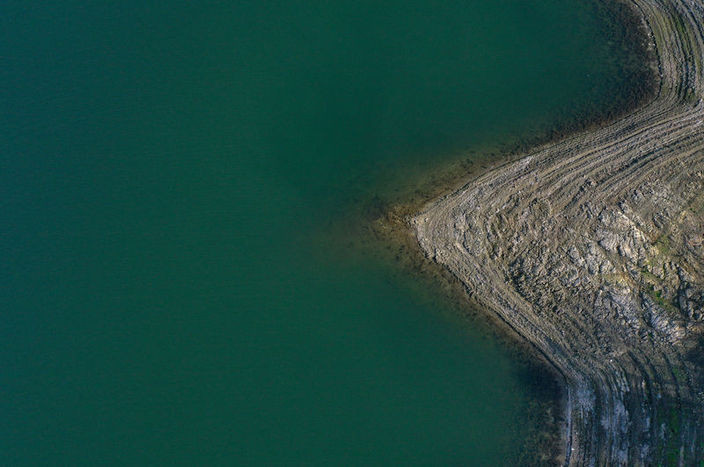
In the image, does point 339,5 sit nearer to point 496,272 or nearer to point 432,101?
point 432,101

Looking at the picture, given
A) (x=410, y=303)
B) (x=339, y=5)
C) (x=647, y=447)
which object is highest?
(x=339, y=5)

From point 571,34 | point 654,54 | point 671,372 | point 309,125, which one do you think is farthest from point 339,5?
point 671,372

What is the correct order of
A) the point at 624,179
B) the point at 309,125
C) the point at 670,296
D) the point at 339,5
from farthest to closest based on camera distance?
the point at 339,5 → the point at 309,125 → the point at 624,179 → the point at 670,296

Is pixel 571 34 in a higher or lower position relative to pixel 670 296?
higher

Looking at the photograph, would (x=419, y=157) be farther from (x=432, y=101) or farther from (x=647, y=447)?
(x=647, y=447)

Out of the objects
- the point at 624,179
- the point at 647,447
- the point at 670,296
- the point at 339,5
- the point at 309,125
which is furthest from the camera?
the point at 339,5

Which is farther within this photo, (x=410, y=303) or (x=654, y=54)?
(x=654, y=54)

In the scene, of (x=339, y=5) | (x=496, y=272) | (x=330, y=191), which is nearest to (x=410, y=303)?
(x=496, y=272)
